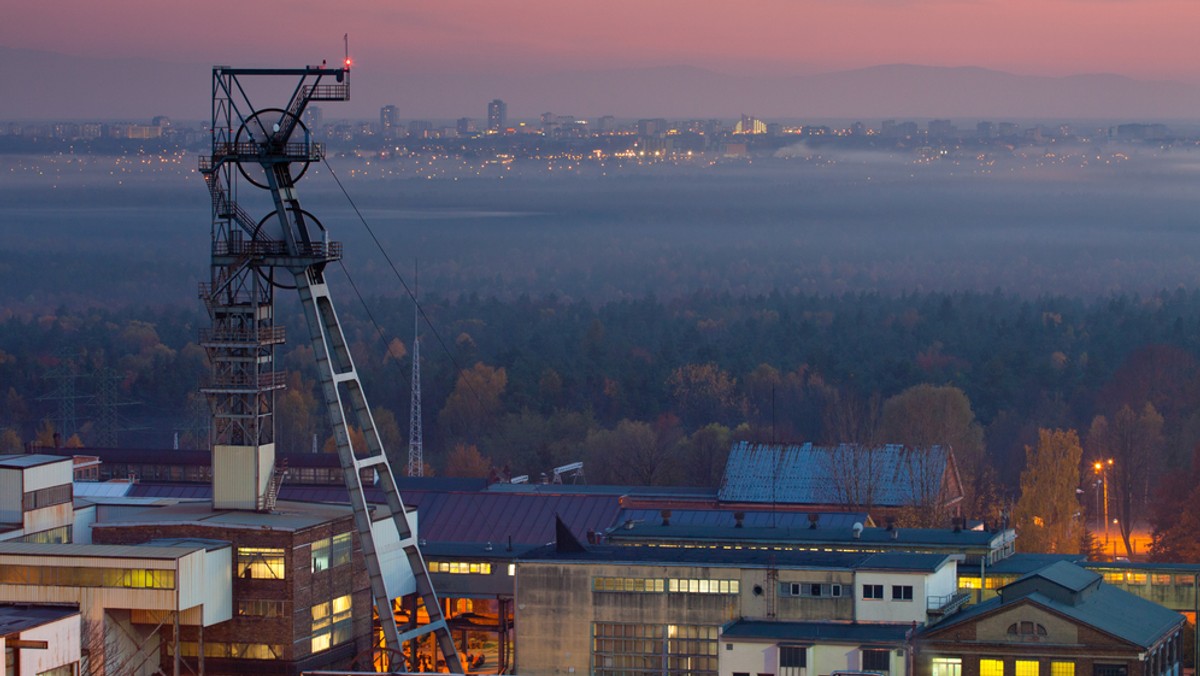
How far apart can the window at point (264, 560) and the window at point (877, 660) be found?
53.4ft

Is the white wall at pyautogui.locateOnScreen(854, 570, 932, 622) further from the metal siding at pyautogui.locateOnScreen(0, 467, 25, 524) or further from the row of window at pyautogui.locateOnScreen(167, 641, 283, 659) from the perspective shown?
the metal siding at pyautogui.locateOnScreen(0, 467, 25, 524)

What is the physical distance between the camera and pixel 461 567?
67688 millimetres

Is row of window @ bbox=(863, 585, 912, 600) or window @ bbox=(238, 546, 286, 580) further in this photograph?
window @ bbox=(238, 546, 286, 580)

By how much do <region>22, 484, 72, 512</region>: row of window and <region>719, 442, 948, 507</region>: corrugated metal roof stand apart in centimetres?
3017

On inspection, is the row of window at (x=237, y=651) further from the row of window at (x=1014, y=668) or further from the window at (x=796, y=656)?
the row of window at (x=1014, y=668)

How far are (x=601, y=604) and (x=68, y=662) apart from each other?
15103 mm

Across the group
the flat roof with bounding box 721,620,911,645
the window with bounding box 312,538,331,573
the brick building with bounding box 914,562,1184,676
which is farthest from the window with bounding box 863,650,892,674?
the window with bounding box 312,538,331,573

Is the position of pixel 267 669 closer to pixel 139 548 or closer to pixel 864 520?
pixel 139 548

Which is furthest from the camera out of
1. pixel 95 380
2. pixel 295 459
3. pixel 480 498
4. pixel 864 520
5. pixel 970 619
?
pixel 95 380

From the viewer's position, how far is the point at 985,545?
66875 millimetres

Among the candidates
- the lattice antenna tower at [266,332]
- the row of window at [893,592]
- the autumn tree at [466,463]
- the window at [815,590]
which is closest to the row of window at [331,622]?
the lattice antenna tower at [266,332]

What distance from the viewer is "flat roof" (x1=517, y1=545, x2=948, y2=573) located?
58250 mm

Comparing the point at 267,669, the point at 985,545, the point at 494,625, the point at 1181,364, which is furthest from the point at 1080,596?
the point at 1181,364

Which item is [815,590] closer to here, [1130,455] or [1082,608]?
[1082,608]
